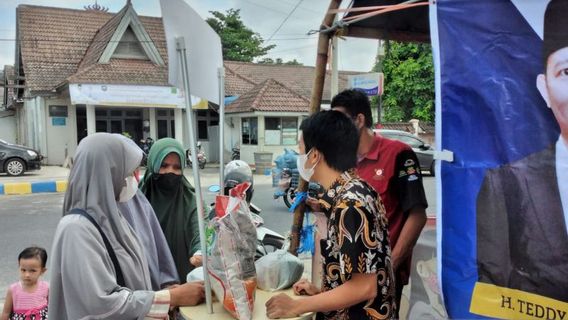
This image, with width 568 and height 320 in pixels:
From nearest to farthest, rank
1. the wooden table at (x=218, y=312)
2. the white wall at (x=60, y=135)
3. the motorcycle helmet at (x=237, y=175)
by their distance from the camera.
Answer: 1. the wooden table at (x=218, y=312)
2. the motorcycle helmet at (x=237, y=175)
3. the white wall at (x=60, y=135)

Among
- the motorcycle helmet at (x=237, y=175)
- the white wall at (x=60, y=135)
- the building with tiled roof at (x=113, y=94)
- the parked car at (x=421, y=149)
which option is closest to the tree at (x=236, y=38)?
the building with tiled roof at (x=113, y=94)

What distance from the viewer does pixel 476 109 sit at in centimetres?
162

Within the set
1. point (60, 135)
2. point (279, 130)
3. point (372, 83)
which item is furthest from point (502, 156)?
point (60, 135)

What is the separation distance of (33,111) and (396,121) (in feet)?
49.4

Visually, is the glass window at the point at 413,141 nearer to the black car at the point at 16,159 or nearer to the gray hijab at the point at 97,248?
the black car at the point at 16,159

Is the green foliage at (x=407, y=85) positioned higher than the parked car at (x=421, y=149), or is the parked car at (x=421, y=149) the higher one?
the green foliage at (x=407, y=85)

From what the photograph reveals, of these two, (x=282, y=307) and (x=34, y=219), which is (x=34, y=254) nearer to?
(x=282, y=307)

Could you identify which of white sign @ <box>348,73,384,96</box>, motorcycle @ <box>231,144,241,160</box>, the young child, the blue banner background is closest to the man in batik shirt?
the blue banner background

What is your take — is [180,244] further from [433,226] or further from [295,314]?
[433,226]

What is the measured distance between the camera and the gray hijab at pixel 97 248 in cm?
153

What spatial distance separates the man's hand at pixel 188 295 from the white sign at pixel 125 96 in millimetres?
13373

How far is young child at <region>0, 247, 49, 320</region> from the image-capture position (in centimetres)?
291

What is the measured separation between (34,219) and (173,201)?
21.6 feet

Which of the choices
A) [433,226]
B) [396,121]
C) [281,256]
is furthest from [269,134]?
[281,256]
